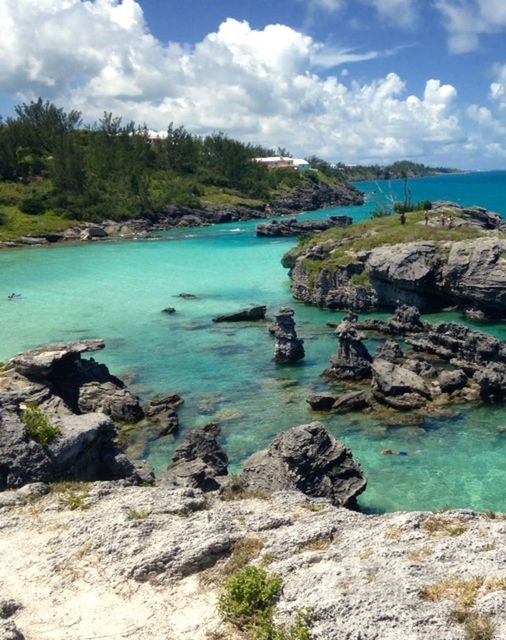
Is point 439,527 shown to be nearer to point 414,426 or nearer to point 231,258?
point 414,426

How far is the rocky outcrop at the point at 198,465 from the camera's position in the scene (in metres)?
24.9

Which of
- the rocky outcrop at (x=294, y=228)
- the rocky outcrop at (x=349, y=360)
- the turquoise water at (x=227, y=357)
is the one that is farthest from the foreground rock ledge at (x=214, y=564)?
the rocky outcrop at (x=294, y=228)

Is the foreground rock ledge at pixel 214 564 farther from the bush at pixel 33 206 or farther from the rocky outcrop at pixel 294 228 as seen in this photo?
the bush at pixel 33 206

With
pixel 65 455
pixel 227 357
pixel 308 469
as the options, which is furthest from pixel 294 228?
pixel 65 455

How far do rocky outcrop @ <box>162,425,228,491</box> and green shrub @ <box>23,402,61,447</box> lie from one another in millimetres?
5104

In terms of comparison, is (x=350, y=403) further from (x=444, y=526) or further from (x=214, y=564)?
(x=214, y=564)

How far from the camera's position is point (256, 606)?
12570mm

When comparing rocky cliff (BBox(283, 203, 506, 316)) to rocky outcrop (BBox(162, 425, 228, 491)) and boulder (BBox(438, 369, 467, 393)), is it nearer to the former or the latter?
boulder (BBox(438, 369, 467, 393))

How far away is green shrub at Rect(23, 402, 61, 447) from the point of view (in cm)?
2117

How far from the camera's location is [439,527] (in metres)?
14.9

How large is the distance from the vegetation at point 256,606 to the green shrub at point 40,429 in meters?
10.6

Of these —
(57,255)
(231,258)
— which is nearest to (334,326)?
(231,258)

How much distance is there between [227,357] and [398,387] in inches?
650

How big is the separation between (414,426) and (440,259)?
3362cm
